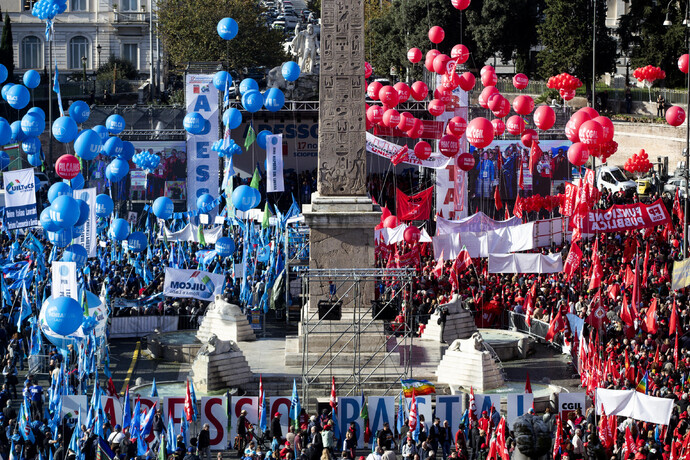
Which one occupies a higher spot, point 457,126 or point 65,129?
point 65,129

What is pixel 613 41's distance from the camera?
5969 centimetres

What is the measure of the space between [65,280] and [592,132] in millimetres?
15080

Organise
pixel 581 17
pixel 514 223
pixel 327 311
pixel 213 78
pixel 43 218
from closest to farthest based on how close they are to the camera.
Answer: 1. pixel 327 311
2. pixel 43 218
3. pixel 514 223
4. pixel 213 78
5. pixel 581 17

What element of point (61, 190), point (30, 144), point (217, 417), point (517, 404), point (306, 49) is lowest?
point (217, 417)

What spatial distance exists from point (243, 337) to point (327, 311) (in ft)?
16.6

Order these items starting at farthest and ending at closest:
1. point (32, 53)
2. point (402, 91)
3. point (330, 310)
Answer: point (32, 53) → point (402, 91) → point (330, 310)

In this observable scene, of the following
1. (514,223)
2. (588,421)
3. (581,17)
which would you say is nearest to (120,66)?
(581,17)

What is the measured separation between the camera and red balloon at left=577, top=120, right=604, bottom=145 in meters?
35.6

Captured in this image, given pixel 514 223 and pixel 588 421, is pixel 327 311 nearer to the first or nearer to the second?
pixel 588 421

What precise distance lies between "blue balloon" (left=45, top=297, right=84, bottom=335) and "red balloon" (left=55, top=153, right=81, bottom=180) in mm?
10430

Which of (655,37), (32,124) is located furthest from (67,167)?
A: (655,37)

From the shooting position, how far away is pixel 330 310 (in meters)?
26.9

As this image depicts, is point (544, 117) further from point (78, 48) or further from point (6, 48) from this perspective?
point (78, 48)

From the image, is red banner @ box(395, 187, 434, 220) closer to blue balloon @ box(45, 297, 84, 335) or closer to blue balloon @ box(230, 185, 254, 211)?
blue balloon @ box(230, 185, 254, 211)
